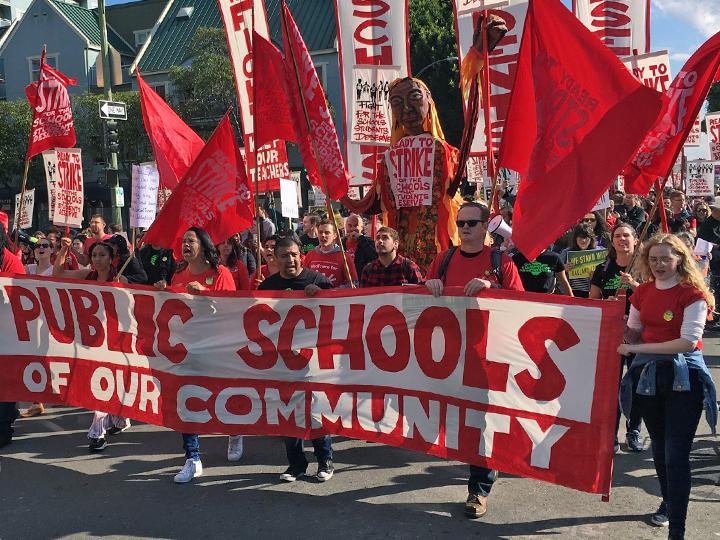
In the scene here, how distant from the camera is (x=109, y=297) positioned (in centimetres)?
545

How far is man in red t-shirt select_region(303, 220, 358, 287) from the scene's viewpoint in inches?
260

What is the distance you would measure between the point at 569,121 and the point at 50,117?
6168mm

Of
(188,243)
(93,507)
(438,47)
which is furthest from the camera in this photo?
(438,47)

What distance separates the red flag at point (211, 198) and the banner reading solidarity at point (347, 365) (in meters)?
0.67

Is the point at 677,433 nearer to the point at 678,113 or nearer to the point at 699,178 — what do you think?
the point at 678,113

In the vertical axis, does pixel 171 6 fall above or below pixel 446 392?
above

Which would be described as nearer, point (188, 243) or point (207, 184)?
point (188, 243)

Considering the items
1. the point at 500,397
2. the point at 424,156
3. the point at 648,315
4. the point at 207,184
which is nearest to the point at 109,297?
the point at 207,184

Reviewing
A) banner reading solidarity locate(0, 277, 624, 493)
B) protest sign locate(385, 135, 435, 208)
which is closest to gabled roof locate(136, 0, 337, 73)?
protest sign locate(385, 135, 435, 208)

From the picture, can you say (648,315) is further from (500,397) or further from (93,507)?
(93,507)

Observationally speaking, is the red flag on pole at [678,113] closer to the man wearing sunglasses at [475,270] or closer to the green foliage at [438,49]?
the man wearing sunglasses at [475,270]

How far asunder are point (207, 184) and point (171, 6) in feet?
113

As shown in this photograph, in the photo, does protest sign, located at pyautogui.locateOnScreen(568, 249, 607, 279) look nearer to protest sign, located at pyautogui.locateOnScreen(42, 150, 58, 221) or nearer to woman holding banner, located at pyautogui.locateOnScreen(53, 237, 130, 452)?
woman holding banner, located at pyautogui.locateOnScreen(53, 237, 130, 452)

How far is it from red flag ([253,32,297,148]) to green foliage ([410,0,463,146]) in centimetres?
2388
